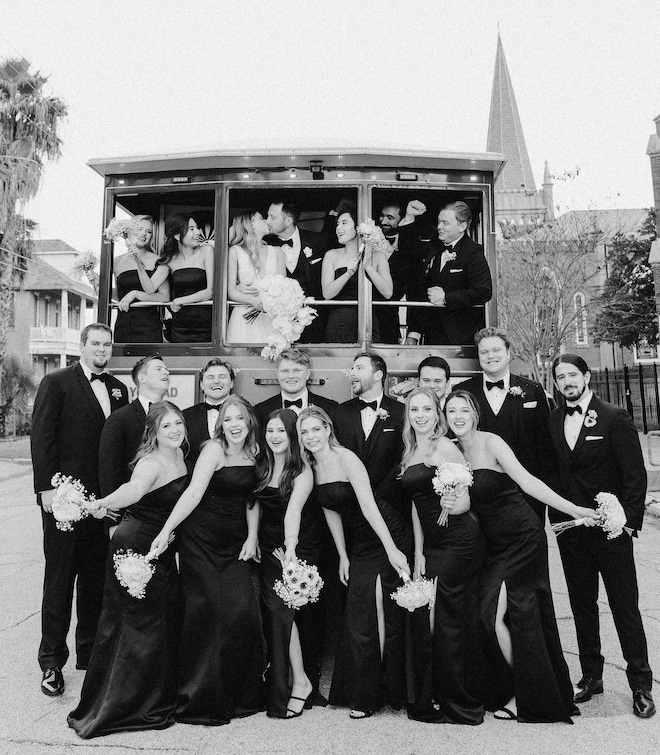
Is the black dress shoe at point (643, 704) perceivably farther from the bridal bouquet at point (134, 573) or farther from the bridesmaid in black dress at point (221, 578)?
the bridal bouquet at point (134, 573)

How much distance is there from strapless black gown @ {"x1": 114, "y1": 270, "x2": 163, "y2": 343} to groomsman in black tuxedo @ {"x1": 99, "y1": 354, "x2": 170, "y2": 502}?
3.35ft

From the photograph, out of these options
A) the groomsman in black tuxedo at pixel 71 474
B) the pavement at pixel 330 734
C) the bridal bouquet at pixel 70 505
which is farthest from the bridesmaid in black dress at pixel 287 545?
the groomsman in black tuxedo at pixel 71 474

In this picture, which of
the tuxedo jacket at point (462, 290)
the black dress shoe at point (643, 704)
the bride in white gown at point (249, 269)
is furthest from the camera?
the bride in white gown at point (249, 269)

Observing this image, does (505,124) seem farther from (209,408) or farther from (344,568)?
(344,568)

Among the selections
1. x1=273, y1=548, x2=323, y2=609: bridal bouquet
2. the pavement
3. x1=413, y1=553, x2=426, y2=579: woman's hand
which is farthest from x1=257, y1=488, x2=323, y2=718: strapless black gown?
x1=413, y1=553, x2=426, y2=579: woman's hand

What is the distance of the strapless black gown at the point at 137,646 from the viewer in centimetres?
320

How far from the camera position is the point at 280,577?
139 inches

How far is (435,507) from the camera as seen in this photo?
11.3 feet

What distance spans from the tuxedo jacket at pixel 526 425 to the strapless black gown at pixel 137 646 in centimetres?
207

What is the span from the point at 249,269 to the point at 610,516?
10.1 feet

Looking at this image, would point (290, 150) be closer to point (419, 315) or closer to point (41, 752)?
point (419, 315)

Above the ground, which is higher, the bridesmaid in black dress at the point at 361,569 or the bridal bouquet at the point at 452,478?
the bridal bouquet at the point at 452,478

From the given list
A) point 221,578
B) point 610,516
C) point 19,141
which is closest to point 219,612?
point 221,578

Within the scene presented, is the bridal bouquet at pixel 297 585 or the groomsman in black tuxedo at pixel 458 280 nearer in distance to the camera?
the bridal bouquet at pixel 297 585
